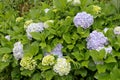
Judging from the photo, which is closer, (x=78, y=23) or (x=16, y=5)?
(x=78, y=23)

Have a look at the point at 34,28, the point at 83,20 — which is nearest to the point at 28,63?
the point at 34,28

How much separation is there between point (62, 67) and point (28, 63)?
29 cm

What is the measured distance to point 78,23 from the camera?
9.19 ft

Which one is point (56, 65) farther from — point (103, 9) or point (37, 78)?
point (103, 9)

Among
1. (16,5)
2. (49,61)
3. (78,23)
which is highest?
(78,23)

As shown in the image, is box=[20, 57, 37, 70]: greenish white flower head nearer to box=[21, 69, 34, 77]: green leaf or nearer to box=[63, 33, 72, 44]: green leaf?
box=[21, 69, 34, 77]: green leaf

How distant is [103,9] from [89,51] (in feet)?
1.81

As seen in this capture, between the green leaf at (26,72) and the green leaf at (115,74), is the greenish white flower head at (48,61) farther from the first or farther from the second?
the green leaf at (115,74)

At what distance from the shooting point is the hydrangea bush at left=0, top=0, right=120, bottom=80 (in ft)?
8.65

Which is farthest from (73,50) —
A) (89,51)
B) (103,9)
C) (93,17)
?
(103,9)

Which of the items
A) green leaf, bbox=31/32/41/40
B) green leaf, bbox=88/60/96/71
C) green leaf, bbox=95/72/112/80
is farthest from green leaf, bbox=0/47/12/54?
green leaf, bbox=95/72/112/80

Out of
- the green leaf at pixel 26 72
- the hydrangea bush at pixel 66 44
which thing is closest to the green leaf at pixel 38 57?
the hydrangea bush at pixel 66 44

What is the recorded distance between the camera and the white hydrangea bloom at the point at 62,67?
2.62 metres

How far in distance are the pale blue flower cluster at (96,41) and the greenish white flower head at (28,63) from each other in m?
0.46
